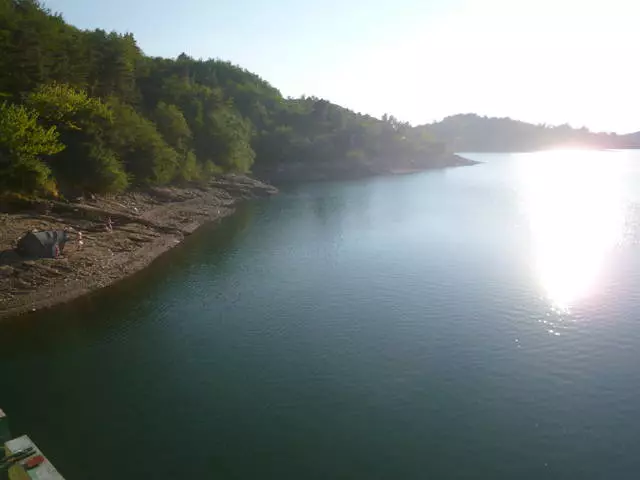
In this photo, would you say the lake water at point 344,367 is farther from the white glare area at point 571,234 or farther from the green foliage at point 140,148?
the green foliage at point 140,148

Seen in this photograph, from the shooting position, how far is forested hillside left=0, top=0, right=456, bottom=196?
4012 centimetres

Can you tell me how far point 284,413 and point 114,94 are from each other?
55713 mm

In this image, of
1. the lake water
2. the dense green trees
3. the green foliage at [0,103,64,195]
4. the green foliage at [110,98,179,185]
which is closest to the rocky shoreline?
the lake water

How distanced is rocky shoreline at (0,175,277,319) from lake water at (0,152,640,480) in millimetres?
1673

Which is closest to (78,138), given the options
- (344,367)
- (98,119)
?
(98,119)

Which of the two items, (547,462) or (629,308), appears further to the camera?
(629,308)

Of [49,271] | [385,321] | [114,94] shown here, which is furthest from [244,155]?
[385,321]

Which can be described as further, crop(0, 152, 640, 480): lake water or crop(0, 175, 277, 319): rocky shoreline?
crop(0, 175, 277, 319): rocky shoreline

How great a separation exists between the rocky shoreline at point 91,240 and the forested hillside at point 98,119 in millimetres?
2601

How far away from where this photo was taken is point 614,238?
1912 inches

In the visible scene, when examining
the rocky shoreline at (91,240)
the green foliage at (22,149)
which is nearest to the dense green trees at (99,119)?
the green foliage at (22,149)

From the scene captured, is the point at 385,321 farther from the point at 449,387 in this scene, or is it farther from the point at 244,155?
the point at 244,155

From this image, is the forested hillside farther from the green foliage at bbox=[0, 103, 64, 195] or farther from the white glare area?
the white glare area

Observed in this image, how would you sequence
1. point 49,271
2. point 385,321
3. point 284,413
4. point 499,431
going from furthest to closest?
point 49,271 → point 385,321 → point 284,413 → point 499,431
